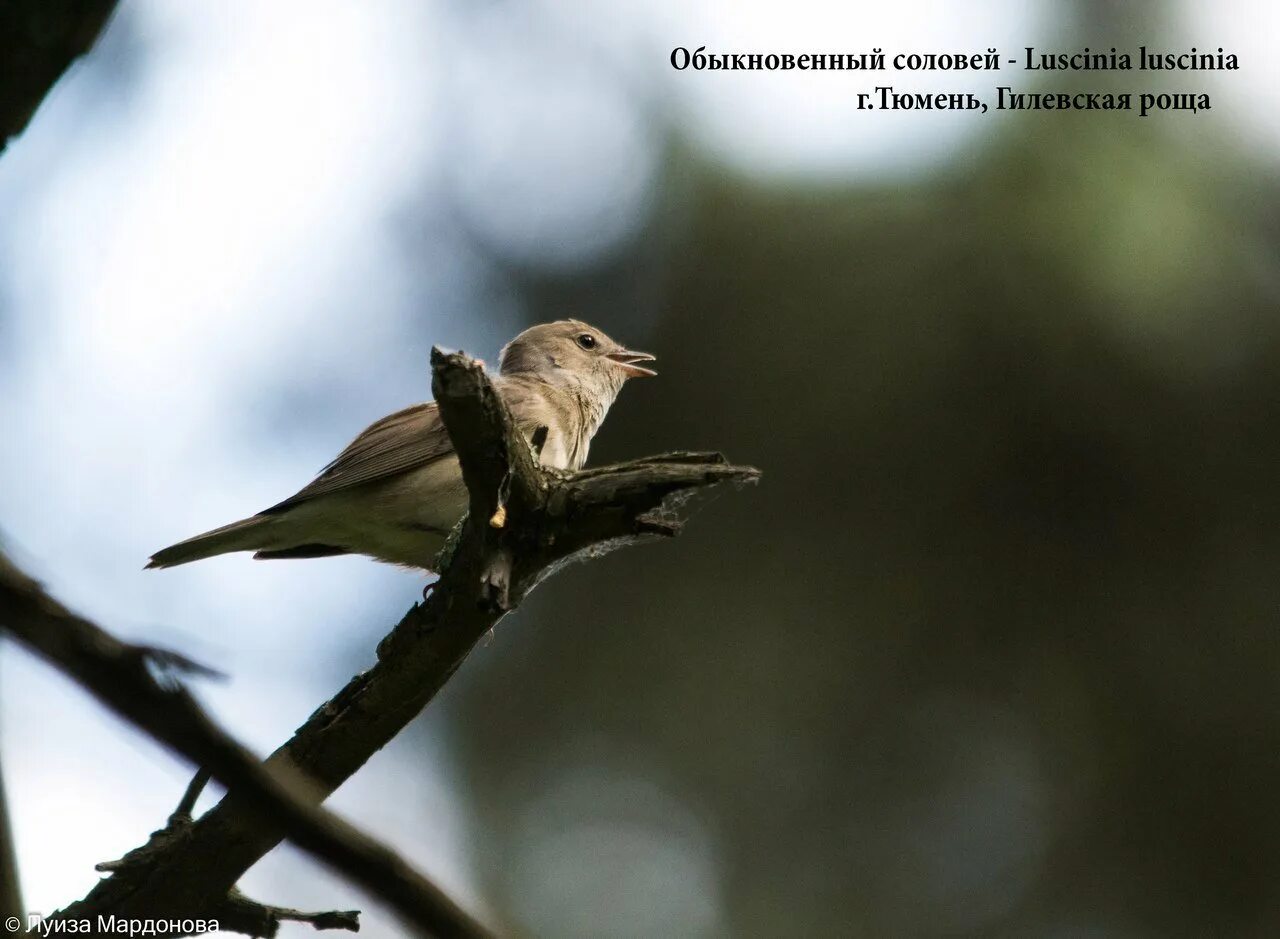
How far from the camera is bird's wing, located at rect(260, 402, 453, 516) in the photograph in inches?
232

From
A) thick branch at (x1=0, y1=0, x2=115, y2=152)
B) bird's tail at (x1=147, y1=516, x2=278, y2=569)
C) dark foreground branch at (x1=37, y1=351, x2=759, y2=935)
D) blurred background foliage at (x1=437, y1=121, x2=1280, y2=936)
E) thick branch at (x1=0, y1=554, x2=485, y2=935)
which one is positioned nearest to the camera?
thick branch at (x1=0, y1=554, x2=485, y2=935)

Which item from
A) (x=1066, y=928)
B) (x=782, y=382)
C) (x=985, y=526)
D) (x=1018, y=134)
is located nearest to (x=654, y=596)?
(x=782, y=382)

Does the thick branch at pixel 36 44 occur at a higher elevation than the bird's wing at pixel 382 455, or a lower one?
lower

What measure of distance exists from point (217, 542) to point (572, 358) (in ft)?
7.59

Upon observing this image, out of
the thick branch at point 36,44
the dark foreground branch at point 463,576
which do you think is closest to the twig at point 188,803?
the dark foreground branch at point 463,576

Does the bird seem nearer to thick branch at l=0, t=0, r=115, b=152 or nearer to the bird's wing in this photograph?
the bird's wing

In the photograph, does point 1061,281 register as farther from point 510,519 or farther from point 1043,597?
point 510,519

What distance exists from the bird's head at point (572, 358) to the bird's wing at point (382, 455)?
970 millimetres

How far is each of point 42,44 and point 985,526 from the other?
9.53 metres

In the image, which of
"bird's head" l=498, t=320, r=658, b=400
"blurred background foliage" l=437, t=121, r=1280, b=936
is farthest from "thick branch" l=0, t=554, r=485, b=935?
"blurred background foliage" l=437, t=121, r=1280, b=936

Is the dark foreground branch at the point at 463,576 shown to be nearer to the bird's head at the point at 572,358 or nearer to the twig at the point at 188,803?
the twig at the point at 188,803

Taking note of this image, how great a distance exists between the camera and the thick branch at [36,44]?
1812 mm

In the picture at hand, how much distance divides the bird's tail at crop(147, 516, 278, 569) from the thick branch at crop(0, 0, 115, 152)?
159 inches

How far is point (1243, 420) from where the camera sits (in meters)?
10.3
